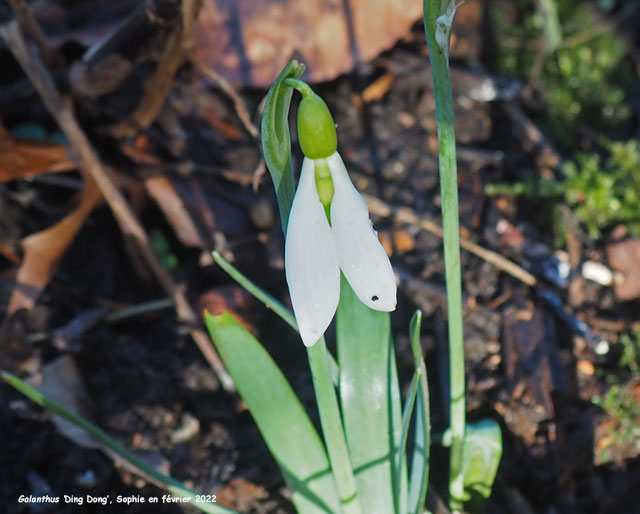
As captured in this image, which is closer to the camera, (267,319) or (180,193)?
(267,319)

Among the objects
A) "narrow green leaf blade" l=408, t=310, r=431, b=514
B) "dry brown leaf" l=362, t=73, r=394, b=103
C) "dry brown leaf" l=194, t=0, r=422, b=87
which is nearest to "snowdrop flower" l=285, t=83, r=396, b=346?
"narrow green leaf blade" l=408, t=310, r=431, b=514

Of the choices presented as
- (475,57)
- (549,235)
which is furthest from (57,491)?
(475,57)

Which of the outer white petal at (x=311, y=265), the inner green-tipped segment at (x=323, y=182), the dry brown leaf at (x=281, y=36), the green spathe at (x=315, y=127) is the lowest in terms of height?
the dry brown leaf at (x=281, y=36)

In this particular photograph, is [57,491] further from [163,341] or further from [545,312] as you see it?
[545,312]

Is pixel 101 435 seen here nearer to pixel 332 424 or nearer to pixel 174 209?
pixel 332 424

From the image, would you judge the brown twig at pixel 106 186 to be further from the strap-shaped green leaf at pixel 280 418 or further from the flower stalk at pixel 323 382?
the flower stalk at pixel 323 382

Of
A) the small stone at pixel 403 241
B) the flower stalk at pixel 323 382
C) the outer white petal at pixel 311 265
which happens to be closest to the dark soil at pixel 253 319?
the small stone at pixel 403 241
